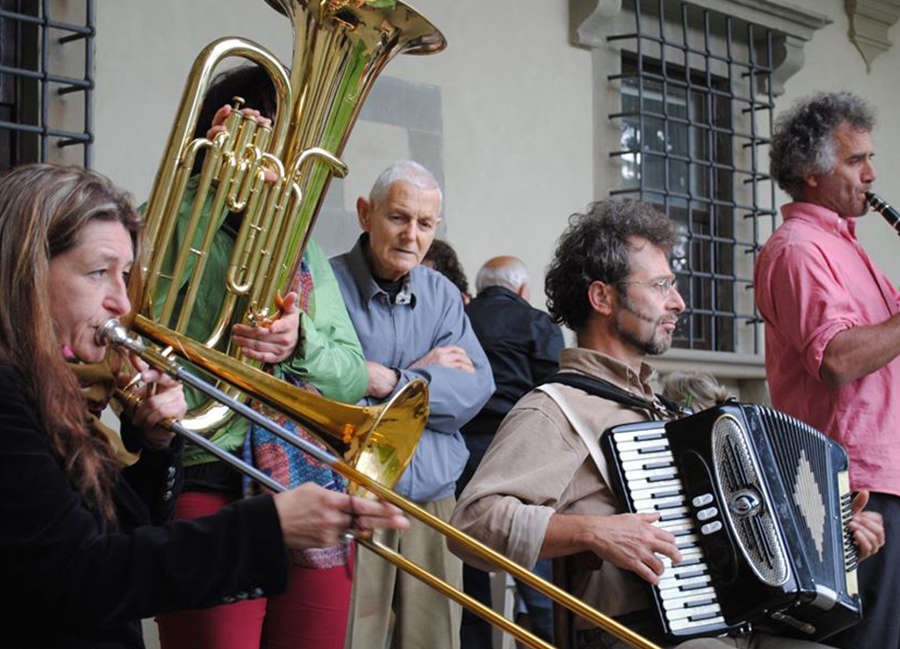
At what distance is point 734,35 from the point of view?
7477 millimetres

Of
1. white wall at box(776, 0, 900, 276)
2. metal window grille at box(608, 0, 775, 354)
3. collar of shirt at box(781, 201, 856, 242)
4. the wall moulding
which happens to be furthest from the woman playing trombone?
the wall moulding

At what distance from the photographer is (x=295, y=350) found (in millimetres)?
3139

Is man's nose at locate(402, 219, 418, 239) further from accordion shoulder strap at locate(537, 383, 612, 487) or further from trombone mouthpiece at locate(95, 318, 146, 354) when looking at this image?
trombone mouthpiece at locate(95, 318, 146, 354)

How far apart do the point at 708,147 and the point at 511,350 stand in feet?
9.84

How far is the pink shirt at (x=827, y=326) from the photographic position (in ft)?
12.0

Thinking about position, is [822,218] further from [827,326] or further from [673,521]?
[673,521]

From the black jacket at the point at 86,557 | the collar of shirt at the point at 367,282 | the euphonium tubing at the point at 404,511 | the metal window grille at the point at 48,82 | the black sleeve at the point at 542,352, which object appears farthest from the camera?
the black sleeve at the point at 542,352

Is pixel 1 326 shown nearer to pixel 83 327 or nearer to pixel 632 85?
pixel 83 327

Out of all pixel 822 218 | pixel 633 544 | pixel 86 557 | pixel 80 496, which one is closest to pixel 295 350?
pixel 633 544

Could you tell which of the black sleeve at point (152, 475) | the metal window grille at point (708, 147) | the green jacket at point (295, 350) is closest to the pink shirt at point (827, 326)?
the green jacket at point (295, 350)

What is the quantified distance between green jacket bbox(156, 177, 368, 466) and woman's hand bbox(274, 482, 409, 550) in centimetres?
99

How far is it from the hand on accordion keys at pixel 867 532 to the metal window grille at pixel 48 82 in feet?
8.84

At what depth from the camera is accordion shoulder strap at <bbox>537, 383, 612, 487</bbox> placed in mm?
2982

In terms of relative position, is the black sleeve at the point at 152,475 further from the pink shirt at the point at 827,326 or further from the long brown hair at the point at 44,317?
the pink shirt at the point at 827,326
